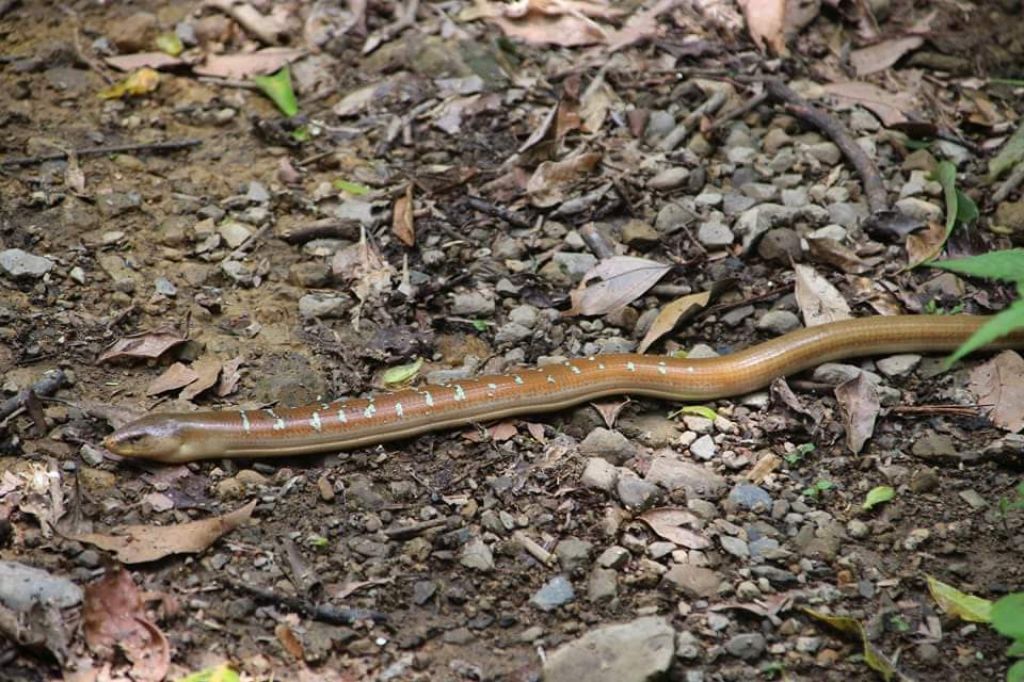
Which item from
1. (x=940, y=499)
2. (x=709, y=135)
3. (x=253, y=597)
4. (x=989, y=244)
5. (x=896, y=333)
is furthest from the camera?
(x=709, y=135)

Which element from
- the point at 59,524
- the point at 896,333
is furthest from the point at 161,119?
the point at 896,333

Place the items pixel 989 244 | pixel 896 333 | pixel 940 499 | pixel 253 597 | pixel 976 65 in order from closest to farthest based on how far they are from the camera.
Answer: pixel 253 597
pixel 940 499
pixel 896 333
pixel 989 244
pixel 976 65

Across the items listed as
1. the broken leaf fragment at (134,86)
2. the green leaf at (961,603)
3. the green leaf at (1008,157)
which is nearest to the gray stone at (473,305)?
the green leaf at (961,603)

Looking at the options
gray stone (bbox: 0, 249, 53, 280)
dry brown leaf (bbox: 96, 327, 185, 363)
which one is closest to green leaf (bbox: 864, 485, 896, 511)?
dry brown leaf (bbox: 96, 327, 185, 363)

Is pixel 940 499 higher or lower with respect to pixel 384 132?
lower

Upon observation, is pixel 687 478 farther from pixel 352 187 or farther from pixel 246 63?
pixel 246 63

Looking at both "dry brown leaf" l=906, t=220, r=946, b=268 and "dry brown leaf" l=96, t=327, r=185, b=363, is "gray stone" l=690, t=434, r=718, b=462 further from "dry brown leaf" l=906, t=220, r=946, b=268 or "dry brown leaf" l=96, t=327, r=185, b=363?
"dry brown leaf" l=96, t=327, r=185, b=363

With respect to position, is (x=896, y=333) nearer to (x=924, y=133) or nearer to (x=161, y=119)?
(x=924, y=133)

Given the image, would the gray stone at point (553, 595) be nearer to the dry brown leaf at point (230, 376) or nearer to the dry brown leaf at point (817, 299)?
the dry brown leaf at point (230, 376)
